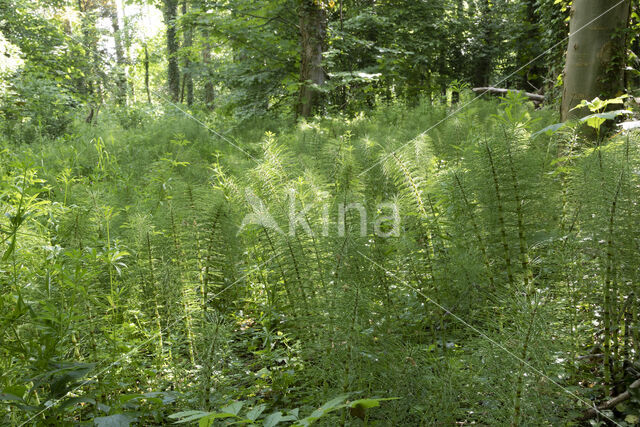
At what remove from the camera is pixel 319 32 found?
24.9 ft

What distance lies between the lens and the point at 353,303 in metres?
1.45

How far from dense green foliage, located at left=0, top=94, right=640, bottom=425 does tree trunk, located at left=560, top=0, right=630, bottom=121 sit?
1230 millimetres

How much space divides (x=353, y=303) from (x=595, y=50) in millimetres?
3287

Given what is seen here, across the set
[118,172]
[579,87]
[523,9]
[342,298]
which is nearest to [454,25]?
[523,9]

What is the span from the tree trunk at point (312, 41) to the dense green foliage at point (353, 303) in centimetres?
525

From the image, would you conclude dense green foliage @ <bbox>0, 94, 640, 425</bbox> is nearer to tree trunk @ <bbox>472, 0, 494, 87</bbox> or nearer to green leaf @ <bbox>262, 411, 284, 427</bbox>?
green leaf @ <bbox>262, 411, 284, 427</bbox>

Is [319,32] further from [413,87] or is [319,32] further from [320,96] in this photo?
[413,87]

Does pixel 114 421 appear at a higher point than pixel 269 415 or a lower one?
lower

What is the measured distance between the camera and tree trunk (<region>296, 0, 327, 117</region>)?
7.49 m

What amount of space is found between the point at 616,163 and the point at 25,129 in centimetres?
1013

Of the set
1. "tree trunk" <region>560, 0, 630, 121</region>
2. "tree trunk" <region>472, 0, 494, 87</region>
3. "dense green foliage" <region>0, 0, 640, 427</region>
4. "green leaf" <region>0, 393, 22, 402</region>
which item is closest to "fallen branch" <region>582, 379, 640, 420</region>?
"dense green foliage" <region>0, 0, 640, 427</region>

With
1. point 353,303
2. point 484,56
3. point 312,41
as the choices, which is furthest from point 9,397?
point 484,56

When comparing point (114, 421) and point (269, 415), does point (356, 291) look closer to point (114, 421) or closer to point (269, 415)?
point (269, 415)

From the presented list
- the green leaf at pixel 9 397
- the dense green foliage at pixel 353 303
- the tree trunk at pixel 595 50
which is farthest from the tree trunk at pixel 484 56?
the green leaf at pixel 9 397
